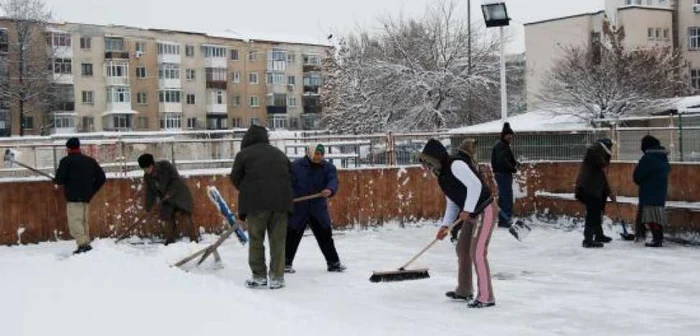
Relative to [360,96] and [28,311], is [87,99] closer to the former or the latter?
[360,96]

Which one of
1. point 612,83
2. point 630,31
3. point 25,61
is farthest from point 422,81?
point 25,61

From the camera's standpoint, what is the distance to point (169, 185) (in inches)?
519

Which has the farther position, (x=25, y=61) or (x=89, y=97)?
(x=89, y=97)

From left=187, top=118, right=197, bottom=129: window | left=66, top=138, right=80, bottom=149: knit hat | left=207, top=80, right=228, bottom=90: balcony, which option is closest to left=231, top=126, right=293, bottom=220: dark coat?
left=66, top=138, right=80, bottom=149: knit hat

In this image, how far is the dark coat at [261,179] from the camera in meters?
9.23

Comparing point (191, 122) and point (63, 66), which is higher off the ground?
point (63, 66)

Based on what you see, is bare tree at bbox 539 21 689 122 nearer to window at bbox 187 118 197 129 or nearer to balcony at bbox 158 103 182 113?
balcony at bbox 158 103 182 113

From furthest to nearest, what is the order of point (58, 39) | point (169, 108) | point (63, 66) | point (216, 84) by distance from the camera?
point (216, 84) → point (169, 108) → point (63, 66) → point (58, 39)

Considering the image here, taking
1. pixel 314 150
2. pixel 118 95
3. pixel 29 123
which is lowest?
pixel 314 150

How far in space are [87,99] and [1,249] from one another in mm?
57131

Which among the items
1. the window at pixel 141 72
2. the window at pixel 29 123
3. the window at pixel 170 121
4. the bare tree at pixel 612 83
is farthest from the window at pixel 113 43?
the bare tree at pixel 612 83

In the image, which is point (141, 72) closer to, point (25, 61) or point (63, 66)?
point (63, 66)

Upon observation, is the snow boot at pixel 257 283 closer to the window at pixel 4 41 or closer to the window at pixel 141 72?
the window at pixel 4 41

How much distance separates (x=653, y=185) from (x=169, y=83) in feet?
211
